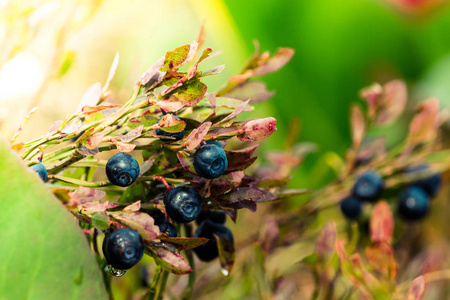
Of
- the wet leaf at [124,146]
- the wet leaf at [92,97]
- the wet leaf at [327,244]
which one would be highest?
the wet leaf at [92,97]

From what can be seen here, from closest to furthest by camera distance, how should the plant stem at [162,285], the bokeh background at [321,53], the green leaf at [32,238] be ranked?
the green leaf at [32,238] < the plant stem at [162,285] < the bokeh background at [321,53]

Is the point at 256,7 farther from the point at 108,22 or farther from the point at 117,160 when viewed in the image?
the point at 117,160

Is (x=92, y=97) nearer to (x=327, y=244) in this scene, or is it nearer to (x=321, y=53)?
(x=327, y=244)

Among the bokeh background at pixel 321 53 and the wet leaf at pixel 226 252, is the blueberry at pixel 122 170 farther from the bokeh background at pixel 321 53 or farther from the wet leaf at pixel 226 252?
the bokeh background at pixel 321 53

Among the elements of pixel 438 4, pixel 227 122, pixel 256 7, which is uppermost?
pixel 227 122

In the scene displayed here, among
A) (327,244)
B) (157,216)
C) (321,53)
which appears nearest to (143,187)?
(157,216)

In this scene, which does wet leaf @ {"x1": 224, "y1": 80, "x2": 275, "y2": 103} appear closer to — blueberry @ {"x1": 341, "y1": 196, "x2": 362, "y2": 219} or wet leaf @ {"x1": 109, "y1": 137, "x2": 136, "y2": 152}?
wet leaf @ {"x1": 109, "y1": 137, "x2": 136, "y2": 152}

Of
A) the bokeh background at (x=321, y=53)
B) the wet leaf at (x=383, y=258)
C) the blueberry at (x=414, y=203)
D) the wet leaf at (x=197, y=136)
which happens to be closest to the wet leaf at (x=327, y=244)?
the wet leaf at (x=383, y=258)

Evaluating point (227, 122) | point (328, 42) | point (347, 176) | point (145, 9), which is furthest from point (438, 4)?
point (227, 122)
